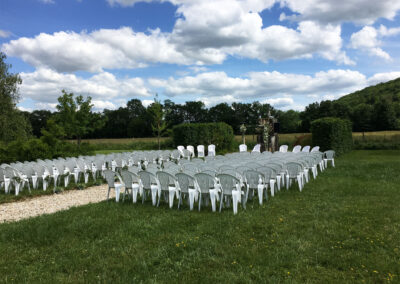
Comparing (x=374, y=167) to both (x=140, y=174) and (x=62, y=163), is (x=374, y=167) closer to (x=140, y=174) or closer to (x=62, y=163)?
(x=140, y=174)

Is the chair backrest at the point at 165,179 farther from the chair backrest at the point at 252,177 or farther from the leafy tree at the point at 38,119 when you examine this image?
the leafy tree at the point at 38,119

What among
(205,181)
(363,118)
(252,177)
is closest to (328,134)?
(252,177)

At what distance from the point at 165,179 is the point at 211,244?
3005 mm

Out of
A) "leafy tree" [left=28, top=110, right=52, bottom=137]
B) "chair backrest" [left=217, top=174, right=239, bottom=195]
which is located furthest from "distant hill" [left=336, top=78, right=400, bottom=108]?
"leafy tree" [left=28, top=110, right=52, bottom=137]

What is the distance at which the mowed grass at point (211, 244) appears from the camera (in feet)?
12.0

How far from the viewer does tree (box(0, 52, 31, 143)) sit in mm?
21266

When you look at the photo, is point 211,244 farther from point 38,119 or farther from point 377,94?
point 38,119

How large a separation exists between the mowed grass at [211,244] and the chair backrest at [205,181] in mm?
528

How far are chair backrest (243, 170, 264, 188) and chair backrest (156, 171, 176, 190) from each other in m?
1.84

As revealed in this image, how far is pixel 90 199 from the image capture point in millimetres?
8844

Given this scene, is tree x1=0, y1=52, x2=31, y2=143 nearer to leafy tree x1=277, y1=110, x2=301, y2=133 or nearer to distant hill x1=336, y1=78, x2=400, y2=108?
leafy tree x1=277, y1=110, x2=301, y2=133

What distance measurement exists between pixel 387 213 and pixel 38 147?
15275mm

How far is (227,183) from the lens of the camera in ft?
21.7

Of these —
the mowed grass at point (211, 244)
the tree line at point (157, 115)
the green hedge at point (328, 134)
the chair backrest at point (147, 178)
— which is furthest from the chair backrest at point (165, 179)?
the green hedge at point (328, 134)
